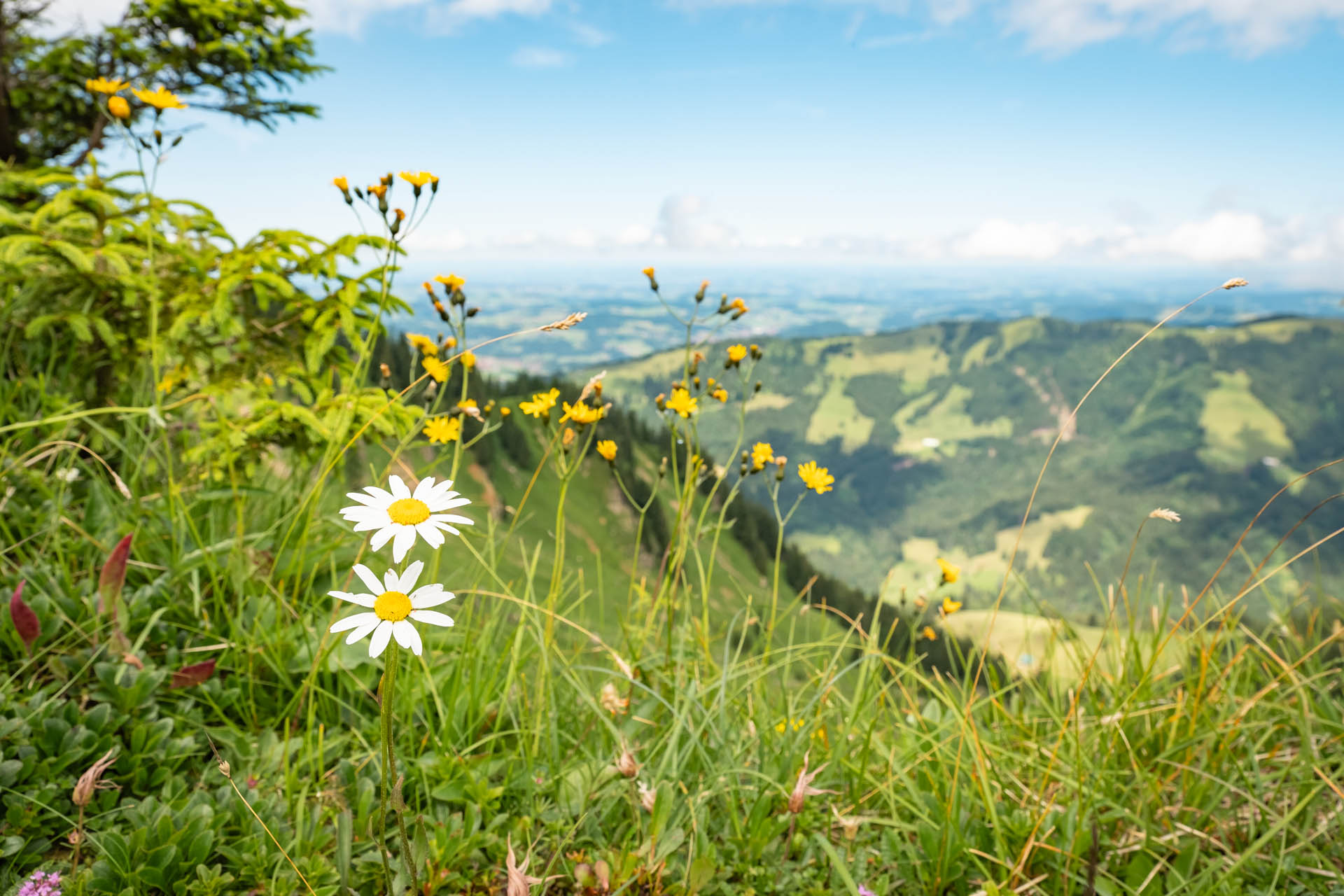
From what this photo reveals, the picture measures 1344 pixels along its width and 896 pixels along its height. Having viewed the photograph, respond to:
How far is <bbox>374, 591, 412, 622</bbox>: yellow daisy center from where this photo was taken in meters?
1.05

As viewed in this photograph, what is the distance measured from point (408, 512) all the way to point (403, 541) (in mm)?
117

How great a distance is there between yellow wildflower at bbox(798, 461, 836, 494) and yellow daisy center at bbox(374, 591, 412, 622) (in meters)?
1.65

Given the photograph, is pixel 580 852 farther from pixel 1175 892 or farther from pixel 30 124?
pixel 30 124

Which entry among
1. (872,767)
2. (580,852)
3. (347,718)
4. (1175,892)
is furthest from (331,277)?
(1175,892)

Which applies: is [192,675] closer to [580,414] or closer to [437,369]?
[437,369]

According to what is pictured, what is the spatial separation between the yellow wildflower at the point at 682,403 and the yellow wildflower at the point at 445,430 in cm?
77

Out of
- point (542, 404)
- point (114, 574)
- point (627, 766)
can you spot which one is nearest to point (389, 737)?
point (627, 766)

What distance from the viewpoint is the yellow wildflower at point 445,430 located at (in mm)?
2431

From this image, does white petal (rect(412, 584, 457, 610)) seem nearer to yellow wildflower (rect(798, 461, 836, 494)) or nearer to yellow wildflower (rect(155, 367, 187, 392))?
yellow wildflower (rect(798, 461, 836, 494))

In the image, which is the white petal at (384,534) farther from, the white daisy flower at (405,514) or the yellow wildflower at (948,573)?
the yellow wildflower at (948,573)

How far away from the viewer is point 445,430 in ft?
8.18

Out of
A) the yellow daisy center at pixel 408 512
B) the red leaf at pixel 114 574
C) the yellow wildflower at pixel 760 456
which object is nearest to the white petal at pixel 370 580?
the yellow daisy center at pixel 408 512

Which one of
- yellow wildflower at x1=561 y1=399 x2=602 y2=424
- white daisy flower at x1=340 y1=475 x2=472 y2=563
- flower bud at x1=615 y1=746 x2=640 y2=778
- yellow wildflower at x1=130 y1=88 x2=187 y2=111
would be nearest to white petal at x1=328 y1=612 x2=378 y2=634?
white daisy flower at x1=340 y1=475 x2=472 y2=563

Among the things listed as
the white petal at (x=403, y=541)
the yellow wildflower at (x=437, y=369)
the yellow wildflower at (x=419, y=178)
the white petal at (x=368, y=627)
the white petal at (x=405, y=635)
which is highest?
the yellow wildflower at (x=419, y=178)
